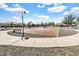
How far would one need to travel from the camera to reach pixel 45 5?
2695 millimetres

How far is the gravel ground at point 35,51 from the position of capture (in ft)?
8.87

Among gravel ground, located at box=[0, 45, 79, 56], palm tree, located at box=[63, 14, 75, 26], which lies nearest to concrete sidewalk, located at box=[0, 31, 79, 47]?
gravel ground, located at box=[0, 45, 79, 56]

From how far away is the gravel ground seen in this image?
271 centimetres

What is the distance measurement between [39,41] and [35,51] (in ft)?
0.59

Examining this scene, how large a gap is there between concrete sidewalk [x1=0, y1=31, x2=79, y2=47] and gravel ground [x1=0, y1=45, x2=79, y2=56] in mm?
66

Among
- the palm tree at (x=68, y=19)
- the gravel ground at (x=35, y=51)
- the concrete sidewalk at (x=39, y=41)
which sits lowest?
the gravel ground at (x=35, y=51)

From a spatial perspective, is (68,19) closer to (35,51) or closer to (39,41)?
(39,41)

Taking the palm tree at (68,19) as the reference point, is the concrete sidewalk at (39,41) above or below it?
below

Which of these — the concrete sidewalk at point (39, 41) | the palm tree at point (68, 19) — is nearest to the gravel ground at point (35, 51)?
the concrete sidewalk at point (39, 41)

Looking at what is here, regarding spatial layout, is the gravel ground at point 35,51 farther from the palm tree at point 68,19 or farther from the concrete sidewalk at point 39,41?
the palm tree at point 68,19

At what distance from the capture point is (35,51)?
2719 millimetres

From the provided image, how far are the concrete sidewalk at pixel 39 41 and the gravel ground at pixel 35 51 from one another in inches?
2.6

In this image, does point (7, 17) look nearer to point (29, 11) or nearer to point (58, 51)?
point (29, 11)

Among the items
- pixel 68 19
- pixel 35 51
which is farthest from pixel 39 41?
pixel 68 19
